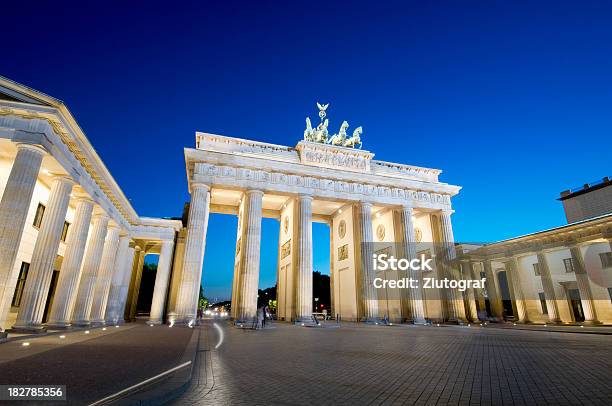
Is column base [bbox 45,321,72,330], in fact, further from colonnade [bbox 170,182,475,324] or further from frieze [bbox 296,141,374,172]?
frieze [bbox 296,141,374,172]

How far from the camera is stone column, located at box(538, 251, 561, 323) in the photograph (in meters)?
36.2

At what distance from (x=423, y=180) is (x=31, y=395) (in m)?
39.3

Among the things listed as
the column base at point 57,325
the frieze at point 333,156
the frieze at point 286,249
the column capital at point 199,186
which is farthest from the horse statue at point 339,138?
the column base at point 57,325

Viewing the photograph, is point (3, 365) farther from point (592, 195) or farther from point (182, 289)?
point (592, 195)

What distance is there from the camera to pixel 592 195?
43750 mm

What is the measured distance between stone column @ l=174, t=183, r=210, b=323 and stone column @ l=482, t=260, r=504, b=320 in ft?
118

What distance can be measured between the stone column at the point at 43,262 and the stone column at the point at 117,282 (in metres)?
12.8

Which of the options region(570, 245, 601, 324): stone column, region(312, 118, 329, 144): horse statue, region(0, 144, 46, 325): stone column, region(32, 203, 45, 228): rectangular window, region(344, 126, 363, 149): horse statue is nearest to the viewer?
region(0, 144, 46, 325): stone column

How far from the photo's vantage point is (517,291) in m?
39.7

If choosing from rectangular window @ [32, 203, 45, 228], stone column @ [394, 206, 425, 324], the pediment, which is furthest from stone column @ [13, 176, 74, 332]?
stone column @ [394, 206, 425, 324]

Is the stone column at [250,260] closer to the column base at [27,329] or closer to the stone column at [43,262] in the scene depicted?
the column base at [27,329]

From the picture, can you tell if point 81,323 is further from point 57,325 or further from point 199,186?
point 199,186

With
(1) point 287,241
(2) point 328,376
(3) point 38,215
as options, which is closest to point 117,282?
(3) point 38,215

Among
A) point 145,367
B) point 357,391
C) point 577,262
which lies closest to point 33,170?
point 145,367
